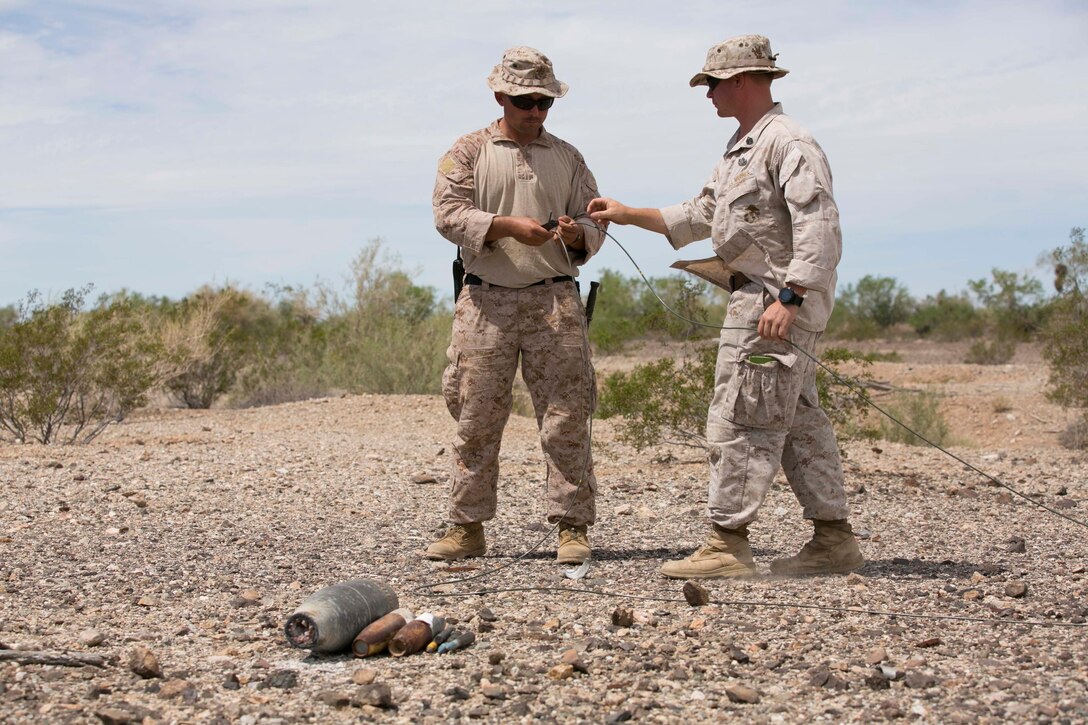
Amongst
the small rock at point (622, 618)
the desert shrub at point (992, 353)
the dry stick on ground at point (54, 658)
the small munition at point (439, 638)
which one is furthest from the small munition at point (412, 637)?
the desert shrub at point (992, 353)

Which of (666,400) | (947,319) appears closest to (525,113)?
(666,400)

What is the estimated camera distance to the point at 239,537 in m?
6.34

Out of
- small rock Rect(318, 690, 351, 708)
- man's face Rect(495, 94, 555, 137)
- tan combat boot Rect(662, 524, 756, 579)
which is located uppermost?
man's face Rect(495, 94, 555, 137)

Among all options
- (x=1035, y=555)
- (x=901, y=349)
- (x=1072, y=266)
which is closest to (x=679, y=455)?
(x=1035, y=555)

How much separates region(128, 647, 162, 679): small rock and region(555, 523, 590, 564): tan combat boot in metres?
2.06

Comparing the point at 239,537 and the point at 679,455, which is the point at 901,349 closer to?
the point at 679,455

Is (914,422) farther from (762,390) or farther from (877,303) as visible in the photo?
(877,303)

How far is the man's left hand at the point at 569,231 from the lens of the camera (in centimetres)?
516

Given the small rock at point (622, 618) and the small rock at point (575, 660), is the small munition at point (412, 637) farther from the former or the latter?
the small rock at point (622, 618)

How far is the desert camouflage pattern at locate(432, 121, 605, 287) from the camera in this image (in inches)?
211

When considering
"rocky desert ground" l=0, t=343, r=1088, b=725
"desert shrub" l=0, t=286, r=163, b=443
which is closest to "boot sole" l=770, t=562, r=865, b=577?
"rocky desert ground" l=0, t=343, r=1088, b=725

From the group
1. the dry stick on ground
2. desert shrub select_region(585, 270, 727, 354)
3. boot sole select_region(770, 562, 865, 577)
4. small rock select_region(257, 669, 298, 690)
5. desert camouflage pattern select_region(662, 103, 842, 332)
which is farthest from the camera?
desert shrub select_region(585, 270, 727, 354)

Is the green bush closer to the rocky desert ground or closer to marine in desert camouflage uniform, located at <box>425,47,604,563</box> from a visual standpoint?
the rocky desert ground

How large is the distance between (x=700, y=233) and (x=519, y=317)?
90cm
